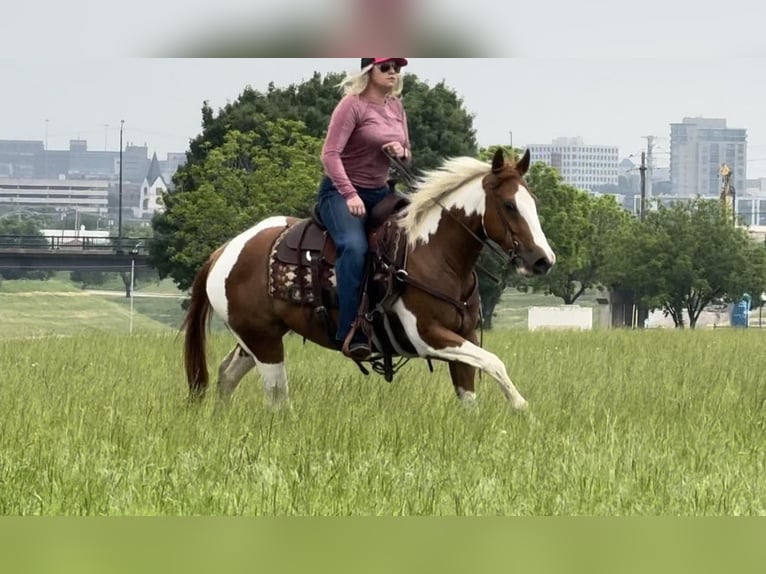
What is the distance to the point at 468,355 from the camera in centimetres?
823

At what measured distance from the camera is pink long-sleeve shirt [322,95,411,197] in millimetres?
8000

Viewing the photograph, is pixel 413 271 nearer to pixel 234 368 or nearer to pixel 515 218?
pixel 515 218

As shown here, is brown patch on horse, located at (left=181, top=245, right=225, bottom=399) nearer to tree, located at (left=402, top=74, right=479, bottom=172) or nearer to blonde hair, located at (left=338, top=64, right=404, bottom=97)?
blonde hair, located at (left=338, top=64, right=404, bottom=97)

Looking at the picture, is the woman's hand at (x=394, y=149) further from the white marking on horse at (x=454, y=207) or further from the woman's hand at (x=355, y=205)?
the white marking on horse at (x=454, y=207)

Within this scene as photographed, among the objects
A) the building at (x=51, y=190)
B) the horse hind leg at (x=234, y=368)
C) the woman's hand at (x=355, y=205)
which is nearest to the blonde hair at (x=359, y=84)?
the woman's hand at (x=355, y=205)

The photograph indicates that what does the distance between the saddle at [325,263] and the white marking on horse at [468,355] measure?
0.59 ft

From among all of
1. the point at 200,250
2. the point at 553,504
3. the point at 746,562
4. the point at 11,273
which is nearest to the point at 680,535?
the point at 746,562

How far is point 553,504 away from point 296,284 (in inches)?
169

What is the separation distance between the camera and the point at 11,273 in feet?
215

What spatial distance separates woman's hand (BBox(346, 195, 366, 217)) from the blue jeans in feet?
0.40

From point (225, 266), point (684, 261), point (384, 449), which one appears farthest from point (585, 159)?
point (684, 261)

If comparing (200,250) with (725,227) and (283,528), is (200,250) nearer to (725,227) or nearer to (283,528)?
(725,227)

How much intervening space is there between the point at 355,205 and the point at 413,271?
57 centimetres

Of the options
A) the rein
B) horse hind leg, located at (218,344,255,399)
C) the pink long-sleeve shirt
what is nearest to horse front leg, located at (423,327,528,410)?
the rein
